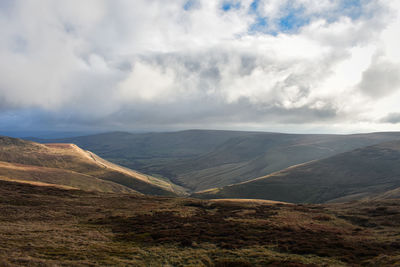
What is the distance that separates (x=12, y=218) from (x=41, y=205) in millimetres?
14132

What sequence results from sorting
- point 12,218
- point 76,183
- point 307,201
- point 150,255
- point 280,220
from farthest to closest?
1. point 307,201
2. point 76,183
3. point 280,220
4. point 12,218
5. point 150,255

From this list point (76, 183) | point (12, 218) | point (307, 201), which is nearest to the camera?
point (12, 218)

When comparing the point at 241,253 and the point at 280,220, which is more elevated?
the point at 241,253

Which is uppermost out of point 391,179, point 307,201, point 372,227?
point 372,227

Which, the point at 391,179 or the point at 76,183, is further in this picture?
the point at 391,179

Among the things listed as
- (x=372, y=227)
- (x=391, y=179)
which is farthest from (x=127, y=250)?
(x=391, y=179)

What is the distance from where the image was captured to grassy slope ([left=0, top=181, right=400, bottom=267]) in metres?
24.3

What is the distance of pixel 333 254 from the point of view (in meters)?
28.4

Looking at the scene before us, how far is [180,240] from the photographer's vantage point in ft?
106

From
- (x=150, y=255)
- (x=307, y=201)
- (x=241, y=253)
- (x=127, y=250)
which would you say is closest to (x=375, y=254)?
(x=241, y=253)

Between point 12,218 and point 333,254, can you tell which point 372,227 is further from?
point 12,218

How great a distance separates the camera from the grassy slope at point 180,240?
24.3 m

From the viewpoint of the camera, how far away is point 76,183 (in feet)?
461

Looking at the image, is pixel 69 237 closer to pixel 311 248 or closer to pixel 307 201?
pixel 311 248
